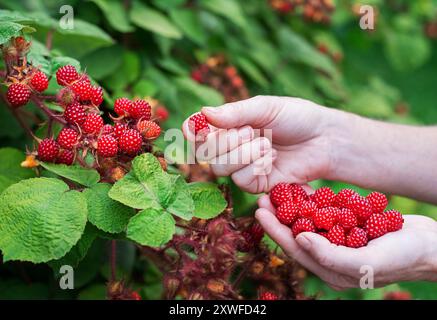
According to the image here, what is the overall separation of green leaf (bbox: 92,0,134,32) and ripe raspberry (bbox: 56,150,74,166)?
868mm

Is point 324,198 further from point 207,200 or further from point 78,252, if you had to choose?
point 78,252

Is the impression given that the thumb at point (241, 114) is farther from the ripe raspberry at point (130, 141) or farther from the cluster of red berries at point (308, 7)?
the cluster of red berries at point (308, 7)

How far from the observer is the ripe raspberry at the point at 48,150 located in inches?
47.2

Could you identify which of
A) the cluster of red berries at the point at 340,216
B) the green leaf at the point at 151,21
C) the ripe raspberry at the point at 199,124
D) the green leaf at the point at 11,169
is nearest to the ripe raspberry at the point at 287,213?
the cluster of red berries at the point at 340,216

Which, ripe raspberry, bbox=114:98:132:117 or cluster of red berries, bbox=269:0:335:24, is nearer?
ripe raspberry, bbox=114:98:132:117

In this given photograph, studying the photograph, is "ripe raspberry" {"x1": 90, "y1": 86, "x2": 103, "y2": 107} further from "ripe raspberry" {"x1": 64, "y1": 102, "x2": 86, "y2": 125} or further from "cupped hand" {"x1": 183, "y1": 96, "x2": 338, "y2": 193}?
"cupped hand" {"x1": 183, "y1": 96, "x2": 338, "y2": 193}

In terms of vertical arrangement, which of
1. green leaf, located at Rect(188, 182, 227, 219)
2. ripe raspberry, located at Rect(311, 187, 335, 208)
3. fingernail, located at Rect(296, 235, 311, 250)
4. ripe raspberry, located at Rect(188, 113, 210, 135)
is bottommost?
fingernail, located at Rect(296, 235, 311, 250)

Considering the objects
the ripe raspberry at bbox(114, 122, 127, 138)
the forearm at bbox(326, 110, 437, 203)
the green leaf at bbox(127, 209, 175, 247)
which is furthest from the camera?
the forearm at bbox(326, 110, 437, 203)

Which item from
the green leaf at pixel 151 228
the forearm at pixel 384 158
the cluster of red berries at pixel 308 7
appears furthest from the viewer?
the cluster of red berries at pixel 308 7

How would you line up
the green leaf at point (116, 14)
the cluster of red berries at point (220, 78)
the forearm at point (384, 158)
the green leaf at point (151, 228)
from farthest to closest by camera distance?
the cluster of red berries at point (220, 78) → the green leaf at point (116, 14) → the forearm at point (384, 158) → the green leaf at point (151, 228)

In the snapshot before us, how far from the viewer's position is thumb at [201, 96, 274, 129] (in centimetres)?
128

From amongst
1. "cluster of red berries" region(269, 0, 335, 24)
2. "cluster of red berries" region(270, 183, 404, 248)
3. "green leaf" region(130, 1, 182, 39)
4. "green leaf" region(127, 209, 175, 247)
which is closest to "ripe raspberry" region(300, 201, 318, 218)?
"cluster of red berries" region(270, 183, 404, 248)

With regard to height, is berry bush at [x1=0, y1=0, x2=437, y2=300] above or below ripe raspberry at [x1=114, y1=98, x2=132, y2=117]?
below
